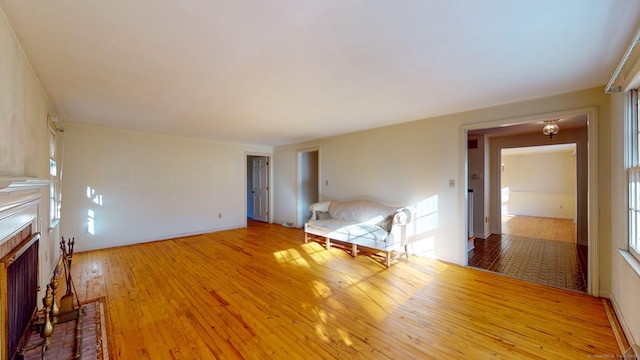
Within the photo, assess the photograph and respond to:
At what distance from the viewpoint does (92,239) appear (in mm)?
4285

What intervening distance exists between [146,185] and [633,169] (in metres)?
6.60

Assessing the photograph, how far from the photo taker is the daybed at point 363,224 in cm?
366

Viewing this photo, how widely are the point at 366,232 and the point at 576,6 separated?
3088 mm

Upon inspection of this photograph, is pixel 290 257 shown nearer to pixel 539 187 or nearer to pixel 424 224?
pixel 424 224

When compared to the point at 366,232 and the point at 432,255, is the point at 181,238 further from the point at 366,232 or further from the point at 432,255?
the point at 432,255

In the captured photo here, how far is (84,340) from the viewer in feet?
6.08

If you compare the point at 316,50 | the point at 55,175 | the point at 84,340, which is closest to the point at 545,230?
the point at 316,50

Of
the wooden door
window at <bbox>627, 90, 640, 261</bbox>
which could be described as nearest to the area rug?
window at <bbox>627, 90, 640, 261</bbox>

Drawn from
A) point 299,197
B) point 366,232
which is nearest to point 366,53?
point 366,232

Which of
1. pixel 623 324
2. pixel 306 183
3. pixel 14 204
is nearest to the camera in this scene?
pixel 14 204

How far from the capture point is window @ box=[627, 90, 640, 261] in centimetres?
193

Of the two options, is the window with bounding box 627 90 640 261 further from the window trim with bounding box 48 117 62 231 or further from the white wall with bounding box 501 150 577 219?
the white wall with bounding box 501 150 577 219

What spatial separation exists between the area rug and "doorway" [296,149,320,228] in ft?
14.2

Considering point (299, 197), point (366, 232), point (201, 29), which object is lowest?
point (366, 232)
